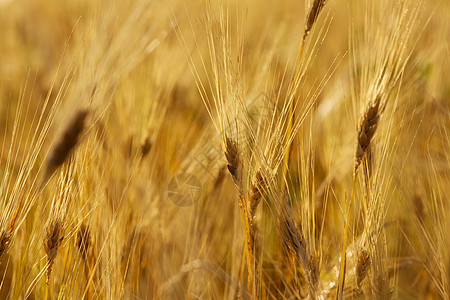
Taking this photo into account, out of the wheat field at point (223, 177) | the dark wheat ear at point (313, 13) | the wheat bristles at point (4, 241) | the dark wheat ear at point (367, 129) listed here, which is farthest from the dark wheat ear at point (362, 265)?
the wheat bristles at point (4, 241)

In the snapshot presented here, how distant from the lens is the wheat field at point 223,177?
0.71 m

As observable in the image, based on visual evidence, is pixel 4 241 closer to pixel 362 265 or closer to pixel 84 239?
pixel 84 239

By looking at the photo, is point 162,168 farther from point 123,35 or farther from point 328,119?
point 123,35

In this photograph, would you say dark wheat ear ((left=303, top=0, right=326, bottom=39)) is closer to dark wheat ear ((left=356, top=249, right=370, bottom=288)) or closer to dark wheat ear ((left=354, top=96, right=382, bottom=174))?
dark wheat ear ((left=354, top=96, right=382, bottom=174))

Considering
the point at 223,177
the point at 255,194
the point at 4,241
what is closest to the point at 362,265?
the point at 255,194

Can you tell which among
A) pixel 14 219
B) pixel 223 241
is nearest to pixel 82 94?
pixel 14 219

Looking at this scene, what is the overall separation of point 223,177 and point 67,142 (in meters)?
0.59

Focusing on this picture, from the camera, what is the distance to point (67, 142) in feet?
1.75

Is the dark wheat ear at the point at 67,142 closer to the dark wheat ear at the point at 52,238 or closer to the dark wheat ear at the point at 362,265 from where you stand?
the dark wheat ear at the point at 52,238

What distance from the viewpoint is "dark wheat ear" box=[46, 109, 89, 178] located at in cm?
53

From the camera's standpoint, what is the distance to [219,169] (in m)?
1.07

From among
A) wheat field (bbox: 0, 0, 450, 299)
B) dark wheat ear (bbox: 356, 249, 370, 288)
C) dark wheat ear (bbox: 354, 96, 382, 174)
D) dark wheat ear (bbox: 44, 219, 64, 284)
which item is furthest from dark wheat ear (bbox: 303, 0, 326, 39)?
dark wheat ear (bbox: 44, 219, 64, 284)

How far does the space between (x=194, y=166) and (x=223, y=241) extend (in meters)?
0.22

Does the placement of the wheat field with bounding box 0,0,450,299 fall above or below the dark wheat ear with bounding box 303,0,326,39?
below
